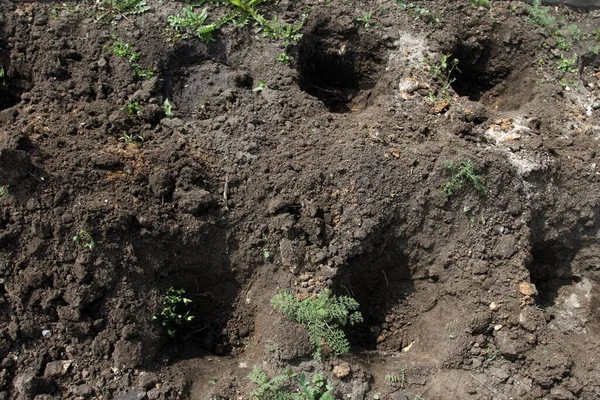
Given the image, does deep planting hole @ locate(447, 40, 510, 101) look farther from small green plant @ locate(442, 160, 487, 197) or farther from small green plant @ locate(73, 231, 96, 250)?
small green plant @ locate(73, 231, 96, 250)

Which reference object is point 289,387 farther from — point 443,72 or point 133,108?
point 443,72

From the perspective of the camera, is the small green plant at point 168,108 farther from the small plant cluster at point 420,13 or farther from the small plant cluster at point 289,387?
the small plant cluster at point 420,13

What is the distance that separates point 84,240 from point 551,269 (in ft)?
10.2

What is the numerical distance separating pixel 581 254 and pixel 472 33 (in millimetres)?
1844

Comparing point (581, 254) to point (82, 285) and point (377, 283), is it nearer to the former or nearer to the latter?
point (377, 283)

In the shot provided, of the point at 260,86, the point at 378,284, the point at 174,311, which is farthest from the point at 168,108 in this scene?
the point at 378,284

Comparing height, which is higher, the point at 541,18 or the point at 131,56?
the point at 541,18

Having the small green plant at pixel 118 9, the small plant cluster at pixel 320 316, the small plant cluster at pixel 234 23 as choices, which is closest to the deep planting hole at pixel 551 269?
the small plant cluster at pixel 320 316

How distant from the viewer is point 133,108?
330cm

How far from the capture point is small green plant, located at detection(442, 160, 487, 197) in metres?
3.14

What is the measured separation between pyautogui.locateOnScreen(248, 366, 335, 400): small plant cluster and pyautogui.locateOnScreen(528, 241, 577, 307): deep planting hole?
1.77 m

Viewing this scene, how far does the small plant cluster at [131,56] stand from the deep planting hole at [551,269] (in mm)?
2966

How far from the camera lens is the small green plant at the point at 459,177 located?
314cm

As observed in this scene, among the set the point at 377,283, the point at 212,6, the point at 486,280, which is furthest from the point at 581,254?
the point at 212,6
